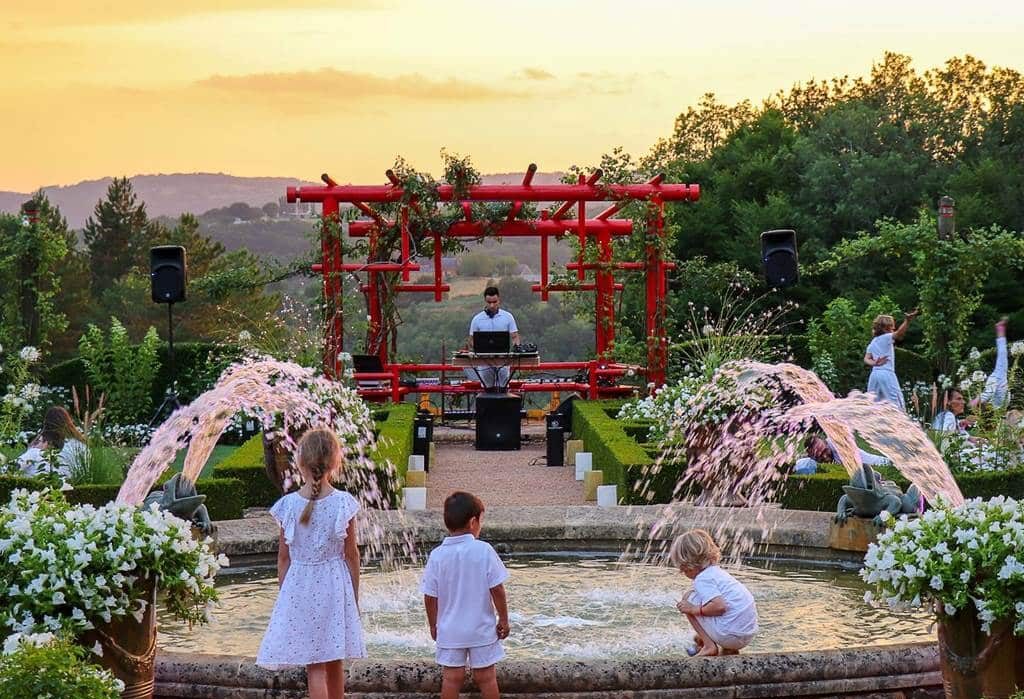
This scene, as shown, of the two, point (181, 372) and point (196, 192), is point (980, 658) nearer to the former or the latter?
point (181, 372)

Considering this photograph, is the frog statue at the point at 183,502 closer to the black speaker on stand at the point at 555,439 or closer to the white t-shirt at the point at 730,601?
the white t-shirt at the point at 730,601

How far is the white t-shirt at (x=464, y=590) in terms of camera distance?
4.90m

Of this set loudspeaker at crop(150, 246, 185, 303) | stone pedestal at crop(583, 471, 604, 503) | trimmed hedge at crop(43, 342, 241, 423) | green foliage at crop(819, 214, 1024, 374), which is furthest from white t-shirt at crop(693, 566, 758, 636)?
trimmed hedge at crop(43, 342, 241, 423)

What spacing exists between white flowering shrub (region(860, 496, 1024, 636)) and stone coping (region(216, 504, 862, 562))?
3.28 metres

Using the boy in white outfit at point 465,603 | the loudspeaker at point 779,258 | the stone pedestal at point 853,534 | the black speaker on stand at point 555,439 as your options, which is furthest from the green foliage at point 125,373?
the boy in white outfit at point 465,603

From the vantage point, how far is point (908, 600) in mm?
4945

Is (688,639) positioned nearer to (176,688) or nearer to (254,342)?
(176,688)

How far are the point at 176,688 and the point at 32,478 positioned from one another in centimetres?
459

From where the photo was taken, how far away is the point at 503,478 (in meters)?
12.9

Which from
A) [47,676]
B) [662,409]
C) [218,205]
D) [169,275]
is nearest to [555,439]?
[662,409]

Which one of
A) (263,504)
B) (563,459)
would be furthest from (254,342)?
(263,504)

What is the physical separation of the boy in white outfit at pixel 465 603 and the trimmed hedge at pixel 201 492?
186 inches

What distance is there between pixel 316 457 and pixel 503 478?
8045 mm

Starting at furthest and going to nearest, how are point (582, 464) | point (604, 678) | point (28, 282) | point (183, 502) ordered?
point (28, 282), point (582, 464), point (183, 502), point (604, 678)
